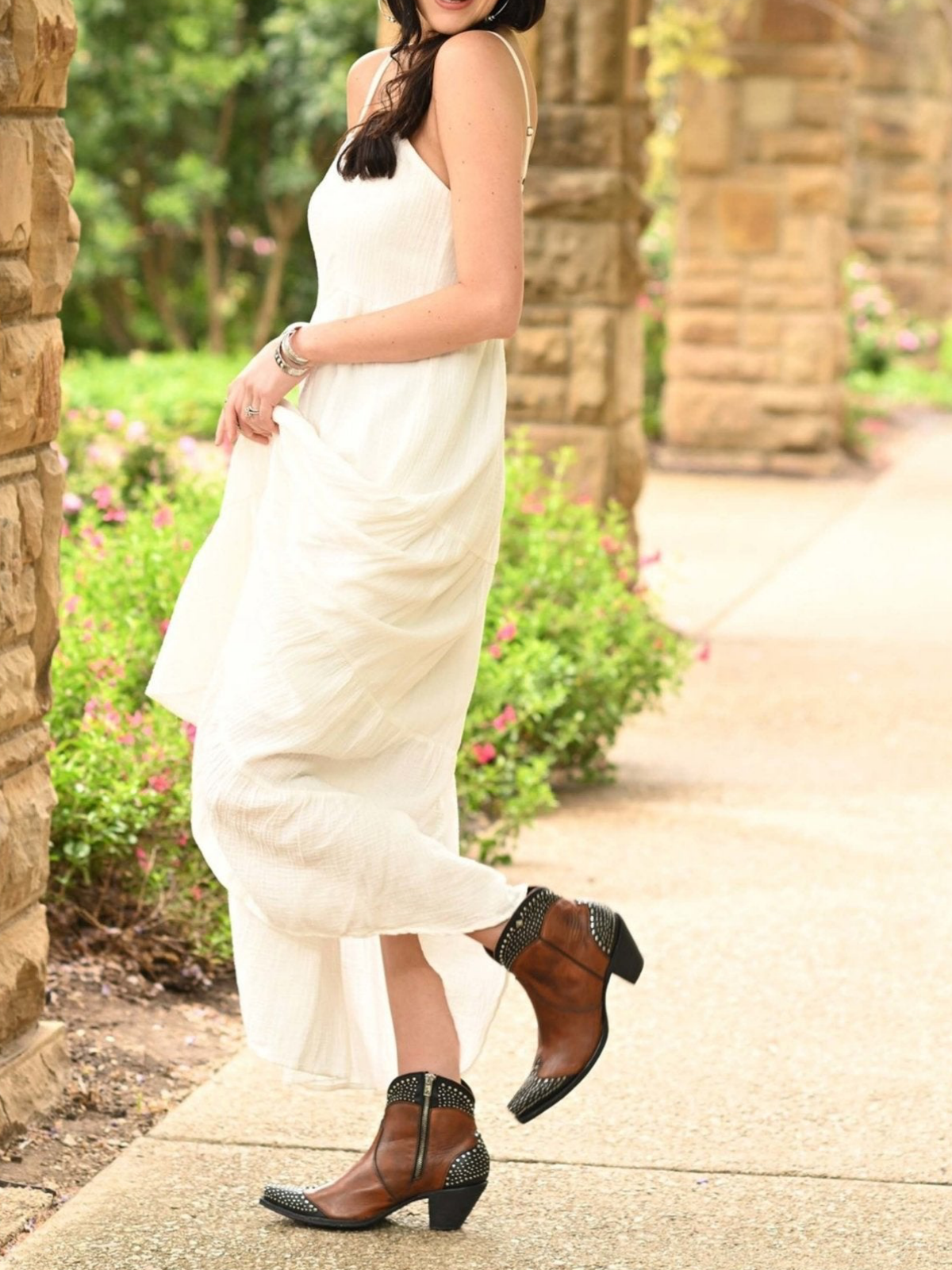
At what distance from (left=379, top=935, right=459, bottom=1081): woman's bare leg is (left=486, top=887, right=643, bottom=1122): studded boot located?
109 millimetres

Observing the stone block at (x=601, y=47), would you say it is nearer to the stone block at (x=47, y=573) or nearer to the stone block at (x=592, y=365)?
the stone block at (x=592, y=365)

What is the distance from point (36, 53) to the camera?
298cm

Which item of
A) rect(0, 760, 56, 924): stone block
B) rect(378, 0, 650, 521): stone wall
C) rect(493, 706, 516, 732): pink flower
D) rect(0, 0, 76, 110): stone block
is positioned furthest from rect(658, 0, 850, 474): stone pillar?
rect(0, 760, 56, 924): stone block

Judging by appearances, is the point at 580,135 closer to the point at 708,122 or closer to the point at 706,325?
the point at 708,122

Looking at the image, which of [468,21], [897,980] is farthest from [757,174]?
[468,21]

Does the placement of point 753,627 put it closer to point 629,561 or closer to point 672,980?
point 629,561

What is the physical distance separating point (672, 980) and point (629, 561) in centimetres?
286

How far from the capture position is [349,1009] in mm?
2918

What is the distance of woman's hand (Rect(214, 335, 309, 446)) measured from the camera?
2768 mm

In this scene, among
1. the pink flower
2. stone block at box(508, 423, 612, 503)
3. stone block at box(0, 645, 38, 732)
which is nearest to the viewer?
stone block at box(0, 645, 38, 732)

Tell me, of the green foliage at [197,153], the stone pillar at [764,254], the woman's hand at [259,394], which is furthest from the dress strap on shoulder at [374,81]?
the green foliage at [197,153]

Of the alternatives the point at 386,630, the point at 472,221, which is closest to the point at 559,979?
the point at 386,630

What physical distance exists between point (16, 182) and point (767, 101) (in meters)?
10.0

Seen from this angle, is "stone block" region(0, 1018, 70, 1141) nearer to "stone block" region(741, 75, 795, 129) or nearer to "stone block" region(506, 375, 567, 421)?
"stone block" region(506, 375, 567, 421)
